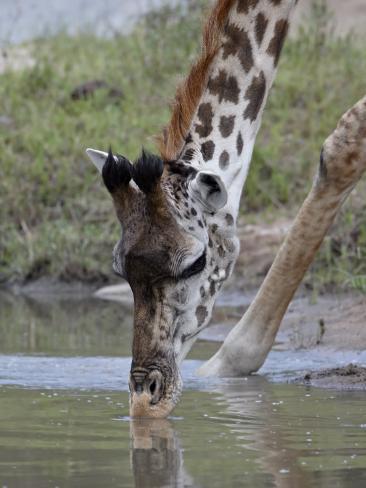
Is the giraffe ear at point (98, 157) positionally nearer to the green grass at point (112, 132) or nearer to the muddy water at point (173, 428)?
the muddy water at point (173, 428)

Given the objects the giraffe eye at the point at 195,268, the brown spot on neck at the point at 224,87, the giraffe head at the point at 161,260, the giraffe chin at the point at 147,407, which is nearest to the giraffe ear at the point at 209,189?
the giraffe head at the point at 161,260

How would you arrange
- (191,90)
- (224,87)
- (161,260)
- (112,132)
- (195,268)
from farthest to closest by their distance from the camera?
(112,132) → (224,87) → (191,90) → (195,268) → (161,260)

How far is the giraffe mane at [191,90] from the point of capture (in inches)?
245

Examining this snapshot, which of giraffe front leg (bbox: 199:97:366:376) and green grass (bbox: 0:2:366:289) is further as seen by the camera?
green grass (bbox: 0:2:366:289)

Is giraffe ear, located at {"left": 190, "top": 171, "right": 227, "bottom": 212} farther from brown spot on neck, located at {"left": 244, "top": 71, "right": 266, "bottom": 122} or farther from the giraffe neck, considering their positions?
brown spot on neck, located at {"left": 244, "top": 71, "right": 266, "bottom": 122}

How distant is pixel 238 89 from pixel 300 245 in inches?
31.5

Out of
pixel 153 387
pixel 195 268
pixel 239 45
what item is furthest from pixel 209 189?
pixel 239 45

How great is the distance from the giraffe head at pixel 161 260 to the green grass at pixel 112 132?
3.40 metres

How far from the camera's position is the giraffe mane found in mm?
6230

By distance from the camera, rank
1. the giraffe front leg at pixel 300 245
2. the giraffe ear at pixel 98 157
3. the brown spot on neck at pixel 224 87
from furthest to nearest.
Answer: the giraffe front leg at pixel 300 245, the brown spot on neck at pixel 224 87, the giraffe ear at pixel 98 157

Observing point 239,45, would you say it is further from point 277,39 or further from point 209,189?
point 209,189

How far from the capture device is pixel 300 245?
661cm

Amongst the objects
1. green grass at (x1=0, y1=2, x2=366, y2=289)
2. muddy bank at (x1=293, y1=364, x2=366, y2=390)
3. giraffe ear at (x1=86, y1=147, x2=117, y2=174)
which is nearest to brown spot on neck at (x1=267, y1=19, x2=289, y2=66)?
giraffe ear at (x1=86, y1=147, x2=117, y2=174)

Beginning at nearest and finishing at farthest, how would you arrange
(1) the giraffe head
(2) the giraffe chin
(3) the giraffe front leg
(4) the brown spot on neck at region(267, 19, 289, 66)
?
(2) the giraffe chin
(1) the giraffe head
(3) the giraffe front leg
(4) the brown spot on neck at region(267, 19, 289, 66)
